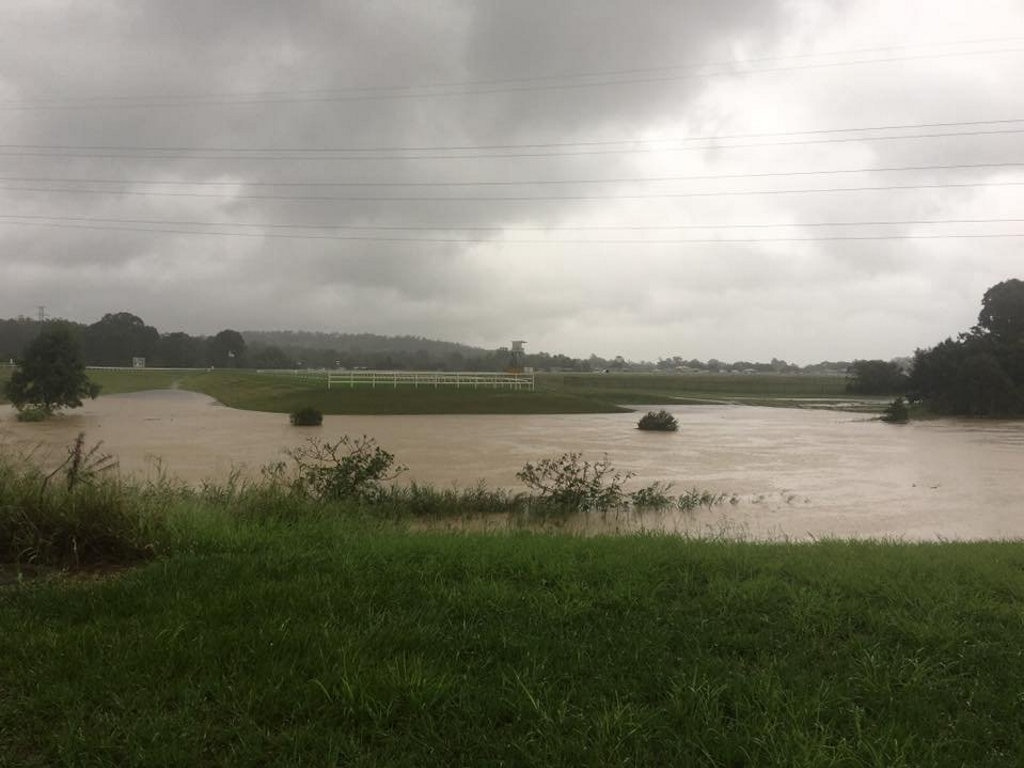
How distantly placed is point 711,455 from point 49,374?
93.6 feet

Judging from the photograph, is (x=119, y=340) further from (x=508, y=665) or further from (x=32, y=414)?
(x=508, y=665)

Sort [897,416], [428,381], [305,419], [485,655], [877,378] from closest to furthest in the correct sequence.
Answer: [485,655]
[305,419]
[897,416]
[428,381]
[877,378]

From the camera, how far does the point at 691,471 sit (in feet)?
61.0

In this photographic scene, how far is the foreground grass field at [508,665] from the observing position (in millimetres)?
3016

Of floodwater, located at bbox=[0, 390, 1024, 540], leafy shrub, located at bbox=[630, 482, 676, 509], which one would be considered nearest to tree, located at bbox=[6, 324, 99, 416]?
floodwater, located at bbox=[0, 390, 1024, 540]

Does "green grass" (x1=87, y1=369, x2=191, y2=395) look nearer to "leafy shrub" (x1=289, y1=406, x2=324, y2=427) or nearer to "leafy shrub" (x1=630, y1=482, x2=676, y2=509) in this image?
"leafy shrub" (x1=289, y1=406, x2=324, y2=427)

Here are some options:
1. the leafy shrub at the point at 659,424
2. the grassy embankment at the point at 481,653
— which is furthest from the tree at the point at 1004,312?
the grassy embankment at the point at 481,653

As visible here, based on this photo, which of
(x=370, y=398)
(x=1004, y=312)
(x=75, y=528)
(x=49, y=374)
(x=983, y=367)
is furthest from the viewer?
(x=1004, y=312)

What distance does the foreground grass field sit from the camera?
302cm

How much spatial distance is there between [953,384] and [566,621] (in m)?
49.0

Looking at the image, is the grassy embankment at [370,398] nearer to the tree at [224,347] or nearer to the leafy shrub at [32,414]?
the tree at [224,347]

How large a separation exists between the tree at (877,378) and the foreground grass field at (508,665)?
6759 cm

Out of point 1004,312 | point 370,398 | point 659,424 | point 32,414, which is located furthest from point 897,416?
point 32,414

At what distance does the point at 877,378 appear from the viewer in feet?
220
